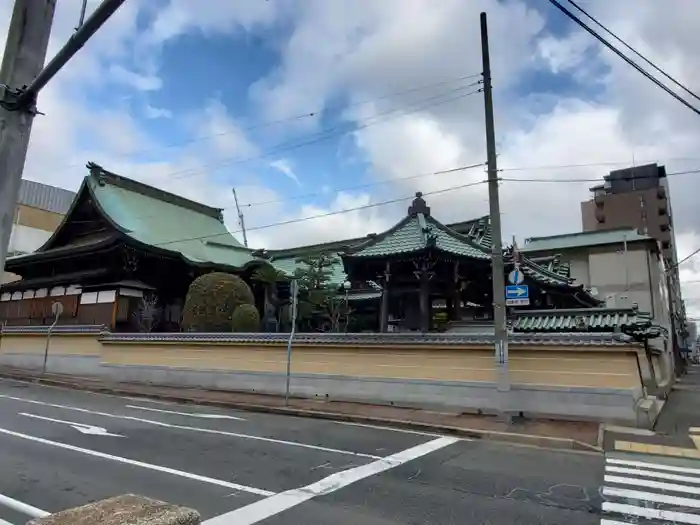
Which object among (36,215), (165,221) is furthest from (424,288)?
(36,215)

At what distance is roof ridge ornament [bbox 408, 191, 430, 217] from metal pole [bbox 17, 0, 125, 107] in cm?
1368

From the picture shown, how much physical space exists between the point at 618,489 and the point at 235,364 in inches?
493

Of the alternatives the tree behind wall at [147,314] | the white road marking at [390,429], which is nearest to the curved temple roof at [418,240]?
the white road marking at [390,429]

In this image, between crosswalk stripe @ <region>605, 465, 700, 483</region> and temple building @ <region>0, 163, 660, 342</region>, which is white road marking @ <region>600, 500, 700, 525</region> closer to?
crosswalk stripe @ <region>605, 465, 700, 483</region>

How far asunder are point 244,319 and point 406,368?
22.8 ft

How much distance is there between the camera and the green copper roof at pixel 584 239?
3697 cm

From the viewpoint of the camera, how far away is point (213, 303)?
60.4 feet

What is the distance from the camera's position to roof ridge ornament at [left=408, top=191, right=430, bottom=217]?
1705cm

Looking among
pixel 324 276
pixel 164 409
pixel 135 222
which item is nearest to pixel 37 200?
pixel 135 222

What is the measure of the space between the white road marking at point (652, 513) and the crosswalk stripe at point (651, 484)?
102cm

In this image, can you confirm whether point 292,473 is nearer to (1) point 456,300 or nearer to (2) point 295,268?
(1) point 456,300

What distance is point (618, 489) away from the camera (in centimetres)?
610

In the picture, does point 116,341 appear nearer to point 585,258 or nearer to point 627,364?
point 627,364

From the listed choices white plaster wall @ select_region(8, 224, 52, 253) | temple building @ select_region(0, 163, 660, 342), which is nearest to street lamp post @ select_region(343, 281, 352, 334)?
temple building @ select_region(0, 163, 660, 342)
